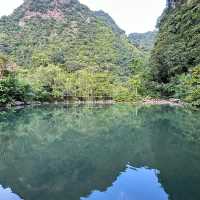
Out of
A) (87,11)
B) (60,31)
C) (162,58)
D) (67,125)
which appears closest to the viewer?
(67,125)

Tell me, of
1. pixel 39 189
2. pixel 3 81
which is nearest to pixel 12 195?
pixel 39 189

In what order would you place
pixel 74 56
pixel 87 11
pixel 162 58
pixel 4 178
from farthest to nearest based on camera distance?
pixel 87 11, pixel 74 56, pixel 162 58, pixel 4 178

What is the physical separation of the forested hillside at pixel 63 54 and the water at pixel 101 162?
24647 millimetres

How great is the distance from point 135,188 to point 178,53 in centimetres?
4548

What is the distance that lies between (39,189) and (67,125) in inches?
→ 696

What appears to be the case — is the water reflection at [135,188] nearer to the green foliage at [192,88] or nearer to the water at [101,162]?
the water at [101,162]

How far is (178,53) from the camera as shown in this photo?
2175 inches

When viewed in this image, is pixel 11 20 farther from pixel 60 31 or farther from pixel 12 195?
pixel 12 195

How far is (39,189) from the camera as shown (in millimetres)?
12195

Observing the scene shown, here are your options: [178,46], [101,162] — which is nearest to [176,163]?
[101,162]

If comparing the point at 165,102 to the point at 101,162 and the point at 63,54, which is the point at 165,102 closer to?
the point at 63,54

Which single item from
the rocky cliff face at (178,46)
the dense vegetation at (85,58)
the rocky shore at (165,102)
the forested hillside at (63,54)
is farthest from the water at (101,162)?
the rocky cliff face at (178,46)

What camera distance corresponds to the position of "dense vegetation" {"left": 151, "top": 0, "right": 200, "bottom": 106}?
51.3 meters

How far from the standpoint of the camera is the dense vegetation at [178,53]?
168ft
